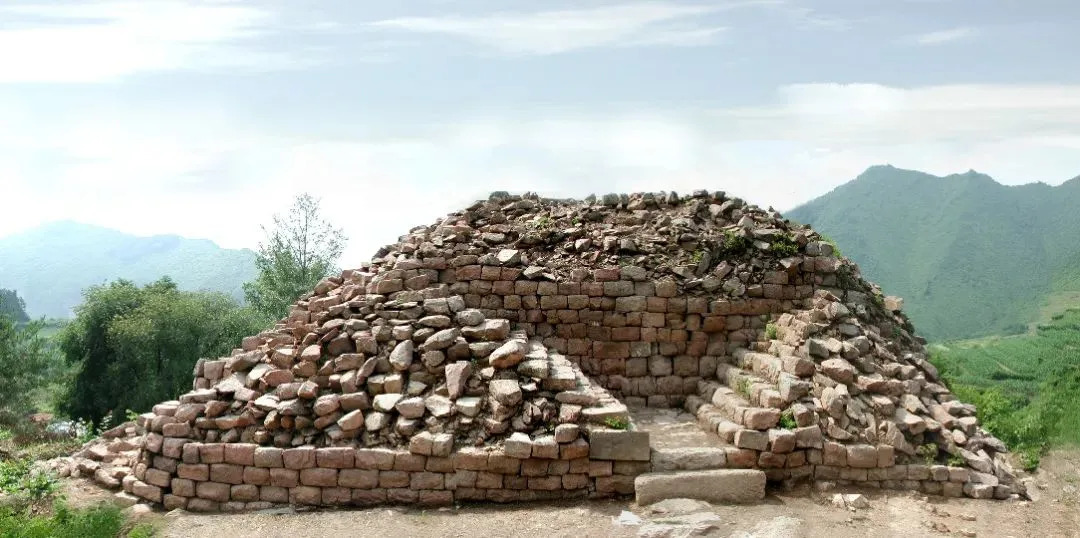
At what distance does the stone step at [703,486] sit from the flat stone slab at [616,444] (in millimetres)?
294

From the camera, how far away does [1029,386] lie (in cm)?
1583

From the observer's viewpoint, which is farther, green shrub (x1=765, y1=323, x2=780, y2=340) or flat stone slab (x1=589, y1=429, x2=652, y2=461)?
green shrub (x1=765, y1=323, x2=780, y2=340)

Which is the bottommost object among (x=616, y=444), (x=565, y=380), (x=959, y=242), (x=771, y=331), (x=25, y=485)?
(x=25, y=485)

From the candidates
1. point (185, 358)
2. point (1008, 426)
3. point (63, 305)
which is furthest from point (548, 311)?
point (63, 305)

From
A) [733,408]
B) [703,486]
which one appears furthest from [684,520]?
[733,408]

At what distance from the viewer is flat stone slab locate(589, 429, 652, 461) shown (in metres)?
8.84

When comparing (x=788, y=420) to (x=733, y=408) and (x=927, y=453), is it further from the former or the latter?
(x=927, y=453)

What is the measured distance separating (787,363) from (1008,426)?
4134mm

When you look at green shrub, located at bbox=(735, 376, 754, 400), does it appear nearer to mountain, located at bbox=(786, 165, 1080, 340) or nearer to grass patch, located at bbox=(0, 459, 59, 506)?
grass patch, located at bbox=(0, 459, 59, 506)

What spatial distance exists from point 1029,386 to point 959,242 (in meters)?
33.8

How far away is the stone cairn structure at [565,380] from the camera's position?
8938 mm

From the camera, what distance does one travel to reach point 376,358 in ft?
31.8

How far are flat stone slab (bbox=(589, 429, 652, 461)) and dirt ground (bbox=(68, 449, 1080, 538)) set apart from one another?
53 cm

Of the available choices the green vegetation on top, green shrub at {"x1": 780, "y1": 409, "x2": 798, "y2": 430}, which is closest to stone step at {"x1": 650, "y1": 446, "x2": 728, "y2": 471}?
green shrub at {"x1": 780, "y1": 409, "x2": 798, "y2": 430}
